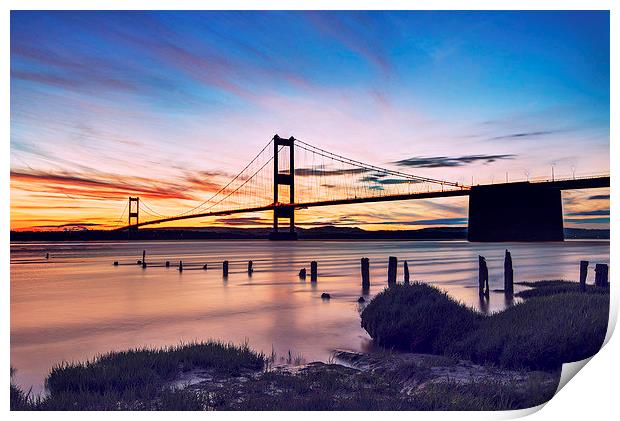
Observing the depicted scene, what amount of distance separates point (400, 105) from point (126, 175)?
5.87 meters

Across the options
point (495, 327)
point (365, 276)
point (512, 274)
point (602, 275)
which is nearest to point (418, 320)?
point (495, 327)

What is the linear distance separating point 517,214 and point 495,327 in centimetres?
1385

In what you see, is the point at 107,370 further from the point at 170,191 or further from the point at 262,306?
the point at 170,191

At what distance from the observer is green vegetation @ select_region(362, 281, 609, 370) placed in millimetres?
5566

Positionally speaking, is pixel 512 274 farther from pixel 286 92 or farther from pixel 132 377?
pixel 132 377

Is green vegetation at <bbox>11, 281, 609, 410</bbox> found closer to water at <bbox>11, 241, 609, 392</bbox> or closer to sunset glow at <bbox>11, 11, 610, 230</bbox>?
water at <bbox>11, 241, 609, 392</bbox>

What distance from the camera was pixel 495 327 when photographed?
20.3ft

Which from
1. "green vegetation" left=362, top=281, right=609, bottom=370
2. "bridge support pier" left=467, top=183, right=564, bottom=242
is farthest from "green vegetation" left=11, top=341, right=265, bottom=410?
"bridge support pier" left=467, top=183, right=564, bottom=242

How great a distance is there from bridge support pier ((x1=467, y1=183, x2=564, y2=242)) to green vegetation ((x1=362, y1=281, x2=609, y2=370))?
365 inches

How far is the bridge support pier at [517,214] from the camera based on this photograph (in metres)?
16.2

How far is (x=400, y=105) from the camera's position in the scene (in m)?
9.89
